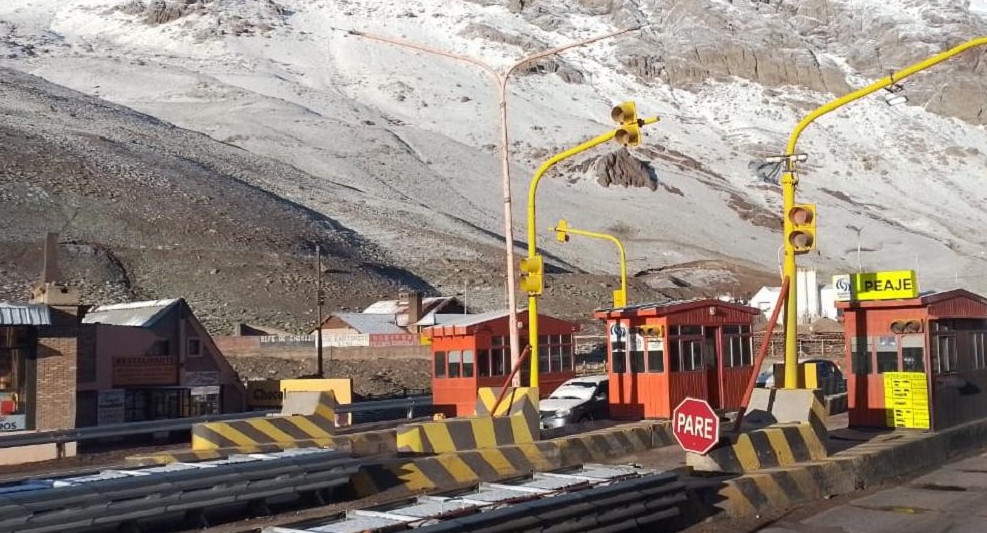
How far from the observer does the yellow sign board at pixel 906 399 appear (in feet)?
60.6

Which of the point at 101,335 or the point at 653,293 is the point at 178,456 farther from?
Answer: the point at 653,293

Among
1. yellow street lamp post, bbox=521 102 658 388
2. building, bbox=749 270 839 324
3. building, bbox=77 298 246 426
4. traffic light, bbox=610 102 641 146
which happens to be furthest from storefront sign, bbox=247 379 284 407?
building, bbox=749 270 839 324

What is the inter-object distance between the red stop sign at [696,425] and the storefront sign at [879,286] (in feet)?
22.4

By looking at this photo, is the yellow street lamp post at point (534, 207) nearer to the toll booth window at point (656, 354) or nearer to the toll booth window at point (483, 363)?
the toll booth window at point (656, 354)

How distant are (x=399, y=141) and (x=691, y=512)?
14040 cm

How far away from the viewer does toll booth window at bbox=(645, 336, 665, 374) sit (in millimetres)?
22312

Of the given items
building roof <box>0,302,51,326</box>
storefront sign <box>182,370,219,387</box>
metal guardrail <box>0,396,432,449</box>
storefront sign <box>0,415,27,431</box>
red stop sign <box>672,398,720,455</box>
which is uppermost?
building roof <box>0,302,51,326</box>

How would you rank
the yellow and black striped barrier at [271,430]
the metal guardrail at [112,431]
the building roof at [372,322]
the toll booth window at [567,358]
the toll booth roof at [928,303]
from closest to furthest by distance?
the toll booth roof at [928,303] < the yellow and black striped barrier at [271,430] < the metal guardrail at [112,431] < the toll booth window at [567,358] < the building roof at [372,322]

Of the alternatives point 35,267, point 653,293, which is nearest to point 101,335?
point 35,267

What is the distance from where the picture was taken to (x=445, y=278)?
290 feet

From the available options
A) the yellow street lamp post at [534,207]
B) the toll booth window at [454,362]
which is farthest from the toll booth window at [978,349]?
the toll booth window at [454,362]

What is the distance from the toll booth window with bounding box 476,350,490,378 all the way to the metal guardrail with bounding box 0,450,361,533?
11938 millimetres

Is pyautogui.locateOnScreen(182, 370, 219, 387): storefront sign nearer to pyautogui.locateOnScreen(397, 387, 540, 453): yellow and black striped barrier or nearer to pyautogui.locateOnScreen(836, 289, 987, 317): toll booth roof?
pyautogui.locateOnScreen(397, 387, 540, 453): yellow and black striped barrier

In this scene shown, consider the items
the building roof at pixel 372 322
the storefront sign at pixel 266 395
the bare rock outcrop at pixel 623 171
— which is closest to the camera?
the storefront sign at pixel 266 395
